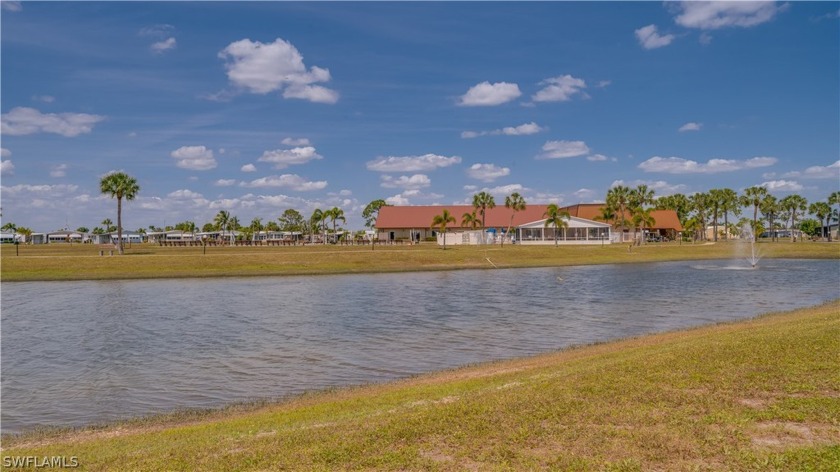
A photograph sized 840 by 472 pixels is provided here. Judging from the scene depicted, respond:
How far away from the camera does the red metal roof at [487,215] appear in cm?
11769

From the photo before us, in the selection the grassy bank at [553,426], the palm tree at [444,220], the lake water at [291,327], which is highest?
the palm tree at [444,220]

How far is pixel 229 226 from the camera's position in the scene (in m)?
165

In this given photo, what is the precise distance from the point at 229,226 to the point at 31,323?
459 feet

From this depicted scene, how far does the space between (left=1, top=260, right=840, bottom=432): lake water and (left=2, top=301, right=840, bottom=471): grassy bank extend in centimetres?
352

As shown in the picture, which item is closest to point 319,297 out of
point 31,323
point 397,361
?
point 31,323

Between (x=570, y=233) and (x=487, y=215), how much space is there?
24.4 m

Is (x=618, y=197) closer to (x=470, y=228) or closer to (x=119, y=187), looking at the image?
(x=470, y=228)

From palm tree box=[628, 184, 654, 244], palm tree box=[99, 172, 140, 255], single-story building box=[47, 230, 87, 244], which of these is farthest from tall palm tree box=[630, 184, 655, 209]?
single-story building box=[47, 230, 87, 244]

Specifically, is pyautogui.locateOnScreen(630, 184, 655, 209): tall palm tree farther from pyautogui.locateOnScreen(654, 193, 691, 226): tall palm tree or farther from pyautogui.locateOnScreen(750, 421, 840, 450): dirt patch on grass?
pyautogui.locateOnScreen(750, 421, 840, 450): dirt patch on grass

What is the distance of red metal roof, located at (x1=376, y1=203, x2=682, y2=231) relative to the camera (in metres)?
118

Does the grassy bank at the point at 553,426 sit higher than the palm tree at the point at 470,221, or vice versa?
the palm tree at the point at 470,221

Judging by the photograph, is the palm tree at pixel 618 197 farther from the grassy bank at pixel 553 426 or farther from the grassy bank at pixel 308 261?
the grassy bank at pixel 553 426

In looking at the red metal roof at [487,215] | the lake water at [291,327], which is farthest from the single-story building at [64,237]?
the lake water at [291,327]

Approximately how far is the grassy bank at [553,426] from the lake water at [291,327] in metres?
3.52
